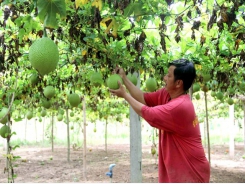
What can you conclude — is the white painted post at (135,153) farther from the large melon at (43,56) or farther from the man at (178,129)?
the large melon at (43,56)

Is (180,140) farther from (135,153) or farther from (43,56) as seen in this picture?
(135,153)

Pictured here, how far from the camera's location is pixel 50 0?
1.54m

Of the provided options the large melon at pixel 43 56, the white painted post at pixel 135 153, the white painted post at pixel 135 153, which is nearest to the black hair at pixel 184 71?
the large melon at pixel 43 56

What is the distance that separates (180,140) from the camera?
2.59 metres

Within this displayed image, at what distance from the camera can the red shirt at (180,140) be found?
8.02 feet

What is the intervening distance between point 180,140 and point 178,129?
0.12 meters

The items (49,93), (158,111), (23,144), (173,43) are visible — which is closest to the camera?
(158,111)

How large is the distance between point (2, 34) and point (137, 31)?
4.55 feet

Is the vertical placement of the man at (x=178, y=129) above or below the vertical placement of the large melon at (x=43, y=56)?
below

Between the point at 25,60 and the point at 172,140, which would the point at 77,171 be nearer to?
the point at 25,60

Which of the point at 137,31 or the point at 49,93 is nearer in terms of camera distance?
the point at 137,31

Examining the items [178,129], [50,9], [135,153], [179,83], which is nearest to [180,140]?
[178,129]

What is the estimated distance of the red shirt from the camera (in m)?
2.45

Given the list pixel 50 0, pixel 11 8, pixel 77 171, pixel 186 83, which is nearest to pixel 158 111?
pixel 186 83
